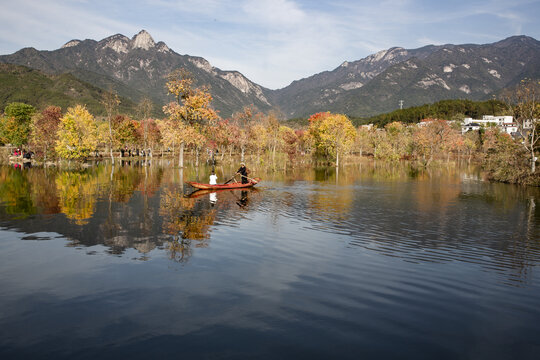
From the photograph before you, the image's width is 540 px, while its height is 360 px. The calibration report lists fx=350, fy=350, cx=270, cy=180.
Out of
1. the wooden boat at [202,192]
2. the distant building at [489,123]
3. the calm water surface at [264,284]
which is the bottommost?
the calm water surface at [264,284]

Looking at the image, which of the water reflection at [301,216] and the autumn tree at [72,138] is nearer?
the water reflection at [301,216]

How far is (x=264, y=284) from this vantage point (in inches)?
451

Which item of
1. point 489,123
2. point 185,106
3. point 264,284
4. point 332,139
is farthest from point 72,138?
point 489,123

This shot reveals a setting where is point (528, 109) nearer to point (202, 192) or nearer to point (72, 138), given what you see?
point (202, 192)

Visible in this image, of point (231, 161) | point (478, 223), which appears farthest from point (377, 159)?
point (478, 223)

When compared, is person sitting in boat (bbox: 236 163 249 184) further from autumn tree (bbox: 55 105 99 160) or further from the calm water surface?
autumn tree (bbox: 55 105 99 160)

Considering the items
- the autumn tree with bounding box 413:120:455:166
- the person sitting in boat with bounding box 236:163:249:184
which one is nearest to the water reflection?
A: the person sitting in boat with bounding box 236:163:249:184

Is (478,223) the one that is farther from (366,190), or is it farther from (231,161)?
(231,161)

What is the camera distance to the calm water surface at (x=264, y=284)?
8062mm

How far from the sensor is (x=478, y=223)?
2123 centimetres

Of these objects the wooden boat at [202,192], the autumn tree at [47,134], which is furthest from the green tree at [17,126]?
the wooden boat at [202,192]

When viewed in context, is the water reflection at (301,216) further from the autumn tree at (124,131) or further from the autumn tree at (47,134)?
the autumn tree at (124,131)

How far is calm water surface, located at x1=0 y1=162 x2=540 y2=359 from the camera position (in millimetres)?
8062

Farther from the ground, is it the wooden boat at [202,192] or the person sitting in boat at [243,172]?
the person sitting in boat at [243,172]
